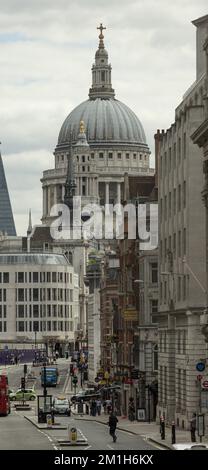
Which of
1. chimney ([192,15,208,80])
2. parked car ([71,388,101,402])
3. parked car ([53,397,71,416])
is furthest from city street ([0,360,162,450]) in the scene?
parked car ([71,388,101,402])

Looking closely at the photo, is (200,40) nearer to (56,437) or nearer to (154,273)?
(56,437)

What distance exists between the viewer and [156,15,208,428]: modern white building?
95750mm

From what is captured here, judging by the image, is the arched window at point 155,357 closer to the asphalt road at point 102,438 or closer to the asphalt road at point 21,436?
the asphalt road at point 21,436

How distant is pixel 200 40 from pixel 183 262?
11.6 m

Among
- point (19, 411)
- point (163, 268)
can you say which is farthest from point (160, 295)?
point (19, 411)

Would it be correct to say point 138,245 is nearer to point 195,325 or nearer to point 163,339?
point 163,339

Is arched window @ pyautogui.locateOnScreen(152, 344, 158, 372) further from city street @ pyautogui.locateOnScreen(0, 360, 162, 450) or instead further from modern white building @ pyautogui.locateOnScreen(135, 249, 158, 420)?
city street @ pyautogui.locateOnScreen(0, 360, 162, 450)

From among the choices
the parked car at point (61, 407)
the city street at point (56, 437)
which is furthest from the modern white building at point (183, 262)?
the parked car at point (61, 407)

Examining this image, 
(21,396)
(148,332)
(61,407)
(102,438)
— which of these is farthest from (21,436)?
(21,396)

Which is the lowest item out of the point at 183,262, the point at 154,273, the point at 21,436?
the point at 21,436

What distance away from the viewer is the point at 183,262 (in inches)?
3821

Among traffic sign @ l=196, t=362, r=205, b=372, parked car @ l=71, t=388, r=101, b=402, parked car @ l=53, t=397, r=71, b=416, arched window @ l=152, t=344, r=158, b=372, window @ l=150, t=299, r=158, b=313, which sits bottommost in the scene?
parked car @ l=53, t=397, r=71, b=416

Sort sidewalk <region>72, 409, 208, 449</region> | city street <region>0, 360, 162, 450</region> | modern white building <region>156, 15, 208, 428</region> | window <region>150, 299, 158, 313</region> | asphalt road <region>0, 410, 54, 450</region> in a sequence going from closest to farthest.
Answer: asphalt road <region>0, 410, 54, 450</region>, city street <region>0, 360, 162, 450</region>, sidewalk <region>72, 409, 208, 449</region>, modern white building <region>156, 15, 208, 428</region>, window <region>150, 299, 158, 313</region>

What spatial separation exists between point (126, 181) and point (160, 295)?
1146 inches
